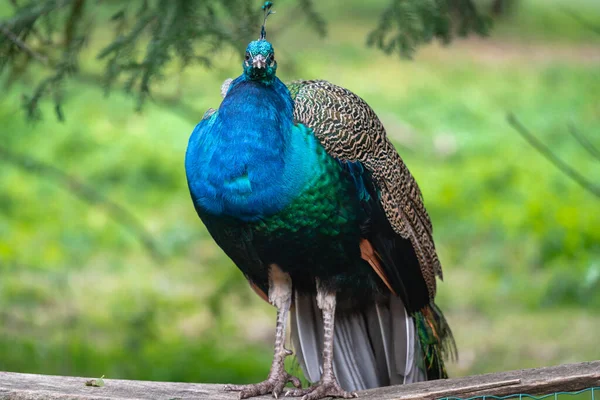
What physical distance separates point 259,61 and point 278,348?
3.75 ft

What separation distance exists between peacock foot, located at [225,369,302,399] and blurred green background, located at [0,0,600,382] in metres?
Answer: 1.45

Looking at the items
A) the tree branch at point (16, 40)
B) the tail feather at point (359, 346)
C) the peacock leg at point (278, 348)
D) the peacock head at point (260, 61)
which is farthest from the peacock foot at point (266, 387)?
the tree branch at point (16, 40)

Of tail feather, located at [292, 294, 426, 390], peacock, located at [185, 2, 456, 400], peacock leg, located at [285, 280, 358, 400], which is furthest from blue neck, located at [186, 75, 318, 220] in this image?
tail feather, located at [292, 294, 426, 390]

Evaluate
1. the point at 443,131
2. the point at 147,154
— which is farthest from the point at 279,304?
the point at 443,131

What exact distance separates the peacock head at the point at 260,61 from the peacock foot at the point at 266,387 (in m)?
1.17

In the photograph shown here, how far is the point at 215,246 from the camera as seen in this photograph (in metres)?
8.14

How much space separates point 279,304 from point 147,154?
20.7 feet

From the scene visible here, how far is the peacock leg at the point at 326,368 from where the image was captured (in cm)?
358

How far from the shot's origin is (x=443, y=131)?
10.6 meters

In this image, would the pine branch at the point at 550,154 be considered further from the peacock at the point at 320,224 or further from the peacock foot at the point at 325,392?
the peacock foot at the point at 325,392

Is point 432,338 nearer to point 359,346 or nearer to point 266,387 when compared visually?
point 359,346

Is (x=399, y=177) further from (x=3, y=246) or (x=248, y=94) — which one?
(x=3, y=246)

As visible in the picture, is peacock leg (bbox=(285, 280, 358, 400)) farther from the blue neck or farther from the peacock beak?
the peacock beak

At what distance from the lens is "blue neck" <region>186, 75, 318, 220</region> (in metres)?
3.36
